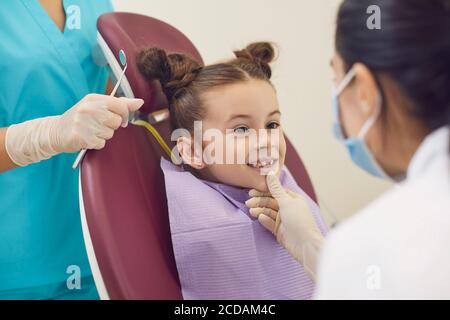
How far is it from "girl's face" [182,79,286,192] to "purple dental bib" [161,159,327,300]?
0.07m

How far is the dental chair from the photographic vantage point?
0.89 metres

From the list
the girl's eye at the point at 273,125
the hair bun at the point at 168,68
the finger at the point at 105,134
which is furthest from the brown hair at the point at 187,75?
the finger at the point at 105,134

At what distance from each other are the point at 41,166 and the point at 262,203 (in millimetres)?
526

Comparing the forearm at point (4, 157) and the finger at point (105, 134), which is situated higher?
the finger at point (105, 134)

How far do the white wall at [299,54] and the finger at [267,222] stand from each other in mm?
971

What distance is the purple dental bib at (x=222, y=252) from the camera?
41.9 inches

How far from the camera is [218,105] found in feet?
3.90

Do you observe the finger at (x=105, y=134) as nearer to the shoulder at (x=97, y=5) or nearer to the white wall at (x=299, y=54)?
the shoulder at (x=97, y=5)

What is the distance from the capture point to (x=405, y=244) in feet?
2.04

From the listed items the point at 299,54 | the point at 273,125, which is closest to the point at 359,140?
the point at 273,125

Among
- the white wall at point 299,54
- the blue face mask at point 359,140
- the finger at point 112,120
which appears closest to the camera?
the blue face mask at point 359,140

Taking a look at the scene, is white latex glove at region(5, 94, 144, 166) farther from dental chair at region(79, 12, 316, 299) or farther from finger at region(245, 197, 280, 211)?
finger at region(245, 197, 280, 211)

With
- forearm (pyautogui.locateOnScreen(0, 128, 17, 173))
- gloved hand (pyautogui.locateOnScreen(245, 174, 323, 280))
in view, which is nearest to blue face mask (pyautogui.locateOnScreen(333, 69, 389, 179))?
gloved hand (pyautogui.locateOnScreen(245, 174, 323, 280))
